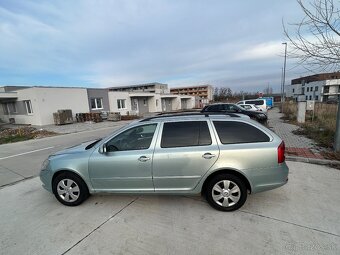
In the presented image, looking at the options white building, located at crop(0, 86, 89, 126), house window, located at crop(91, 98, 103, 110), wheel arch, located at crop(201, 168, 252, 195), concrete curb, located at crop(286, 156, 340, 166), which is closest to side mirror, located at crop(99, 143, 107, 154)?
wheel arch, located at crop(201, 168, 252, 195)

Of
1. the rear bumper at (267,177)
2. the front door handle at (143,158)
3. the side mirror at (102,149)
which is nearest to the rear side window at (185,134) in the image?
the front door handle at (143,158)

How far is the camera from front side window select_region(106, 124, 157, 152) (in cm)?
345

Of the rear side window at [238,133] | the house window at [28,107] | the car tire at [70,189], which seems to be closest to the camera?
the rear side window at [238,133]

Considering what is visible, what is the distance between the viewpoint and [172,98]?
1820 inches

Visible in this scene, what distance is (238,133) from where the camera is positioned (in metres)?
3.31

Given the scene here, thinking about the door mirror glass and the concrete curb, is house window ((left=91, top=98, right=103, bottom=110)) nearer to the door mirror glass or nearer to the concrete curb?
the door mirror glass

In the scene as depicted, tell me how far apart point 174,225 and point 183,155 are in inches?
42.0

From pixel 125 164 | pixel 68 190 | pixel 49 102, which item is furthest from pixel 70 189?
pixel 49 102

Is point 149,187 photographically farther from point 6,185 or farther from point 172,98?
point 172,98

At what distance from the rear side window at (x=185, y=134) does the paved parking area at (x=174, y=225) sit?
114 centimetres

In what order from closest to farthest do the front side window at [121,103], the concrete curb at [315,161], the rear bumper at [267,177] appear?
1. the rear bumper at [267,177]
2. the concrete curb at [315,161]
3. the front side window at [121,103]

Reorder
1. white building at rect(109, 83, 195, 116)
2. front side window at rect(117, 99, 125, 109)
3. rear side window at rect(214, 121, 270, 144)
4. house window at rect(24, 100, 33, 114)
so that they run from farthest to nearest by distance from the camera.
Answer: front side window at rect(117, 99, 125, 109) < white building at rect(109, 83, 195, 116) < house window at rect(24, 100, 33, 114) < rear side window at rect(214, 121, 270, 144)

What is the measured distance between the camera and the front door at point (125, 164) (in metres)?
3.34

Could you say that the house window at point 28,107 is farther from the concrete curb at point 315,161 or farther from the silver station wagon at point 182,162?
the concrete curb at point 315,161
